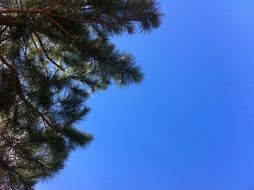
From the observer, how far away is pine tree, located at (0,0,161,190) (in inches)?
132

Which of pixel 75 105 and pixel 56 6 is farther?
pixel 75 105

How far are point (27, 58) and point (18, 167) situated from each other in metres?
0.94

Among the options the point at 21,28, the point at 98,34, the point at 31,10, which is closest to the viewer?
the point at 31,10

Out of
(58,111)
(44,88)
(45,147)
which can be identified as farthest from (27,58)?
(45,147)

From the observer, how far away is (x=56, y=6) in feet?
10.7

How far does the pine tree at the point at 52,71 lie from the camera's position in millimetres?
3359

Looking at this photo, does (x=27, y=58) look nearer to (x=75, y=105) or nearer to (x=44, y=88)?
(x=44, y=88)

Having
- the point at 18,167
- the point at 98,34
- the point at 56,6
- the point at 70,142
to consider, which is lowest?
the point at 18,167

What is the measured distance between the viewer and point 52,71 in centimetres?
386

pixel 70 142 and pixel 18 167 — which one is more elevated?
pixel 70 142

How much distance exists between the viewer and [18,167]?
382 cm

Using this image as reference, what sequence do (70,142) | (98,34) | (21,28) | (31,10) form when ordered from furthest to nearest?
(70,142), (98,34), (21,28), (31,10)

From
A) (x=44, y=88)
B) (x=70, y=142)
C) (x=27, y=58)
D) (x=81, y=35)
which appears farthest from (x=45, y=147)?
(x=81, y=35)

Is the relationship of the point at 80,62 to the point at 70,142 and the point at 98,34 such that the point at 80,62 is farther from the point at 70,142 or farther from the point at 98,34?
the point at 70,142
